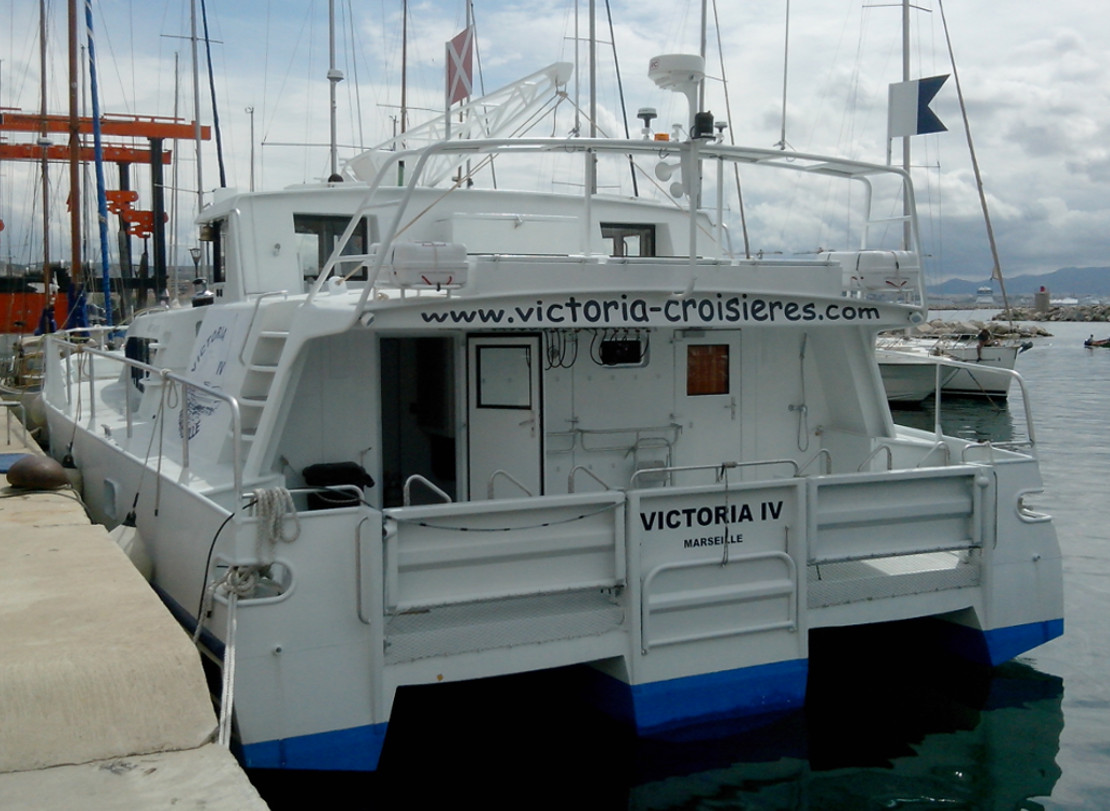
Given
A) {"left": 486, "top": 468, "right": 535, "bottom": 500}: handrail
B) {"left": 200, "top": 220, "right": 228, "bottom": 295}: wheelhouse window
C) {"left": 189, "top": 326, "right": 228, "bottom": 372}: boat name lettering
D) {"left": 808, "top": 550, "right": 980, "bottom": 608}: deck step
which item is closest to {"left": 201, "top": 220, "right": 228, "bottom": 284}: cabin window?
{"left": 200, "top": 220, "right": 228, "bottom": 295}: wheelhouse window

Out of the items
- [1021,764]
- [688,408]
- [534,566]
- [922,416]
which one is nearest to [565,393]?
[688,408]

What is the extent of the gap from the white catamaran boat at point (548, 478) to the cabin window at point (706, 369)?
0.7 inches

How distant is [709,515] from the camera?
6.14 m

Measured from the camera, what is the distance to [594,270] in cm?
632

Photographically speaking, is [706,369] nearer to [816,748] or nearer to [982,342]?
[816,748]

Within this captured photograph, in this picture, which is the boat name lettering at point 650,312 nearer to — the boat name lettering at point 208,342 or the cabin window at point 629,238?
the boat name lettering at point 208,342

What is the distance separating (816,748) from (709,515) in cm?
165

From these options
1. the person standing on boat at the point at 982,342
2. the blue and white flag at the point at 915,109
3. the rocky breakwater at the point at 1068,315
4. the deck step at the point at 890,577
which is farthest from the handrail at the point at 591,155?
the rocky breakwater at the point at 1068,315

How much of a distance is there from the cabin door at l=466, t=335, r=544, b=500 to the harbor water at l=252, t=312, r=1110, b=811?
4.48ft

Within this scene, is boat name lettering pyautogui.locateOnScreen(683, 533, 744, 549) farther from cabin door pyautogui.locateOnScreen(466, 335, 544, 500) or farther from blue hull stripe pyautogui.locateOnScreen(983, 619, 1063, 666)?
blue hull stripe pyautogui.locateOnScreen(983, 619, 1063, 666)

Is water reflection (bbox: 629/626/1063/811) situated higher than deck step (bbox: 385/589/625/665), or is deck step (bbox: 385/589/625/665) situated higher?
deck step (bbox: 385/589/625/665)

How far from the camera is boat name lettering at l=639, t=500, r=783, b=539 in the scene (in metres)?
6.02

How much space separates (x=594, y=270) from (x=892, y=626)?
364 cm

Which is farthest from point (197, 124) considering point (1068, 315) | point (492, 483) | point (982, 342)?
point (1068, 315)
